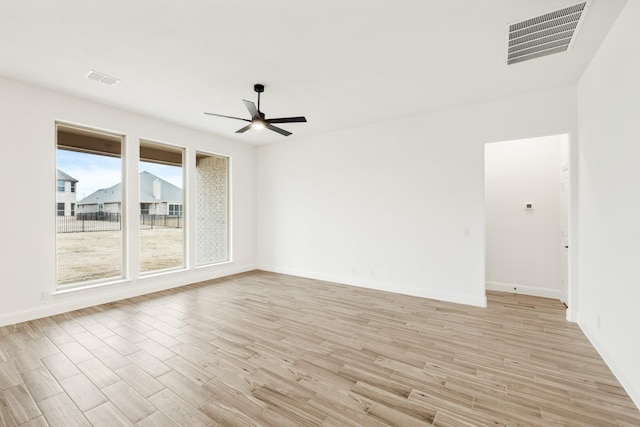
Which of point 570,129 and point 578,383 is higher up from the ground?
point 570,129

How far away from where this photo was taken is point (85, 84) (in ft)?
12.1

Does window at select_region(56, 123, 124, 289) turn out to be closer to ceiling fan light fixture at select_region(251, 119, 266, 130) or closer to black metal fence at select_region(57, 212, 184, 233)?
black metal fence at select_region(57, 212, 184, 233)

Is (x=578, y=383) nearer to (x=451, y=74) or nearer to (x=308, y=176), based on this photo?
(x=451, y=74)

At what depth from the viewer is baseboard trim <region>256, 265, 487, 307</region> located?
14.2 ft

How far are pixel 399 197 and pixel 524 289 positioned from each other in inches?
107

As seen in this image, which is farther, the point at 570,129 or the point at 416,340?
the point at 570,129

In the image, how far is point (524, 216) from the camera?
4.85 meters

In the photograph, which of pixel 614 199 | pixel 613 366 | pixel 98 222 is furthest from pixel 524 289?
pixel 98 222

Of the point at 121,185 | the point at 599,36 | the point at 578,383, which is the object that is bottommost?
the point at 578,383

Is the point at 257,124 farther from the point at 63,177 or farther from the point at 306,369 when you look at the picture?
the point at 63,177

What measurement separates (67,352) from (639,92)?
5643 mm

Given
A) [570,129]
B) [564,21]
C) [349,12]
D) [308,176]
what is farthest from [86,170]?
[570,129]

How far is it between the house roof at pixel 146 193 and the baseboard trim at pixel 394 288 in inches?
112

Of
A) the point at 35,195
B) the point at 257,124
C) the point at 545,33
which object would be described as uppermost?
the point at 545,33
